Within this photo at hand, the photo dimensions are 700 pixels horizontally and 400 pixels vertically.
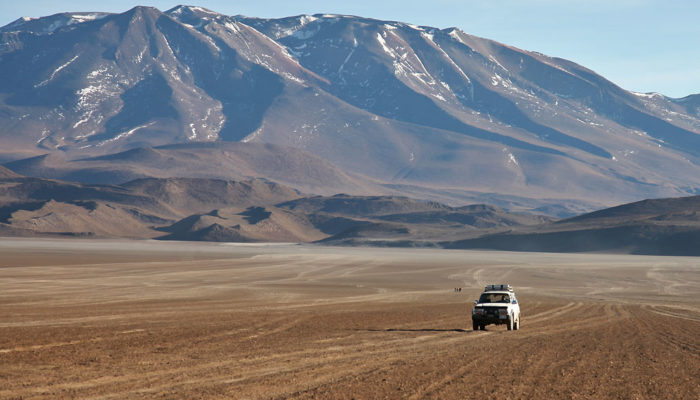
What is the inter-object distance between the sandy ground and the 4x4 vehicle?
509 mm

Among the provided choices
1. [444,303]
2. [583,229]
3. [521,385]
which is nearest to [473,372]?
[521,385]

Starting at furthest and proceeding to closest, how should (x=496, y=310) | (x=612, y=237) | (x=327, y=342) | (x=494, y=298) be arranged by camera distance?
(x=612, y=237) < (x=494, y=298) < (x=496, y=310) < (x=327, y=342)

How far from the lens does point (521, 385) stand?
19.1 m

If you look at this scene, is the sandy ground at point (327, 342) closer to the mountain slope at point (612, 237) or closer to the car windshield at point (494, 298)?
the car windshield at point (494, 298)

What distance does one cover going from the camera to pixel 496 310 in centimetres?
3209

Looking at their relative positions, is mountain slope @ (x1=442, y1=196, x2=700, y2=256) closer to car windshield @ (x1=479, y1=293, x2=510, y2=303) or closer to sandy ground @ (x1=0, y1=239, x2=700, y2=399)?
sandy ground @ (x1=0, y1=239, x2=700, y2=399)

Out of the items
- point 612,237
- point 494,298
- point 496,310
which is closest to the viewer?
point 496,310

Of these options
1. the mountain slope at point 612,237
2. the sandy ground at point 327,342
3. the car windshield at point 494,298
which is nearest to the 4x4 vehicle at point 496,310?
the car windshield at point 494,298

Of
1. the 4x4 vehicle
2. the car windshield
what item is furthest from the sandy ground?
the car windshield

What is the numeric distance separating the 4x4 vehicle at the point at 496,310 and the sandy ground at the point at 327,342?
0.51 m

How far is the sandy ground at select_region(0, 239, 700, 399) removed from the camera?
18734mm

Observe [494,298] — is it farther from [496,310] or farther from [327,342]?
[327,342]

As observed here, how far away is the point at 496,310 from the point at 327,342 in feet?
25.6

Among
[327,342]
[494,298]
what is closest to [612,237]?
[494,298]
